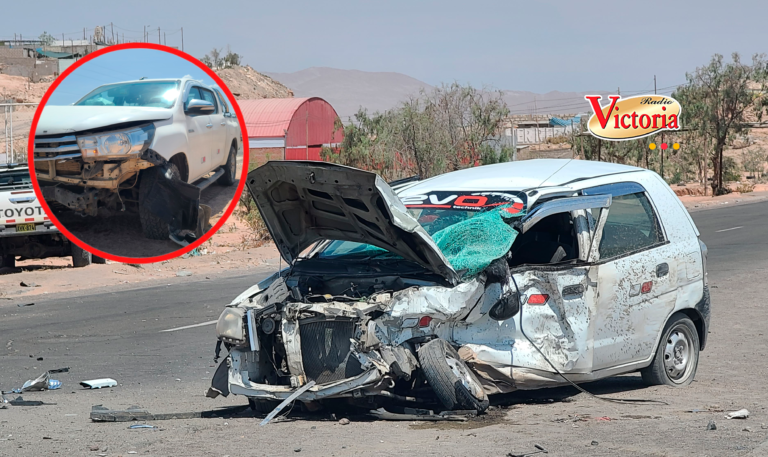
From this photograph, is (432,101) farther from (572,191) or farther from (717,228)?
(572,191)

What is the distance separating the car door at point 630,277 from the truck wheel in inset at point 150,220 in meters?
3.17

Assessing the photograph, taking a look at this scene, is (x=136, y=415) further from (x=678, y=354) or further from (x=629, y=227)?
(x=678, y=354)

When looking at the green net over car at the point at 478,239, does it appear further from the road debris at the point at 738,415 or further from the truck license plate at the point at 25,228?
the truck license plate at the point at 25,228

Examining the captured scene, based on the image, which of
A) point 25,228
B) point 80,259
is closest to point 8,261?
point 80,259

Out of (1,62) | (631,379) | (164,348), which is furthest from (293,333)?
(1,62)

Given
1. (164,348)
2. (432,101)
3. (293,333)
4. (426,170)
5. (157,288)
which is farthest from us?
(432,101)

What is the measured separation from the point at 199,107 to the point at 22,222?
36.0ft

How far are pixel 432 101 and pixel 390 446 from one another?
25.6 m

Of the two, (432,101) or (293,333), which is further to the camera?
(432,101)

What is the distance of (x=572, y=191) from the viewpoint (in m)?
6.83

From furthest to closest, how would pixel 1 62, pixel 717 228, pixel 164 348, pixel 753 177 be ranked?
1. pixel 1 62
2. pixel 753 177
3. pixel 717 228
4. pixel 164 348

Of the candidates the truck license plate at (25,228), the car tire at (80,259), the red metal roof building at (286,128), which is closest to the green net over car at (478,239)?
the truck license plate at (25,228)

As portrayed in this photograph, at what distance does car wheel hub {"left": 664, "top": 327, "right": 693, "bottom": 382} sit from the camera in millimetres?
7375

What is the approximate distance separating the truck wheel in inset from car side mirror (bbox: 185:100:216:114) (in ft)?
1.26
